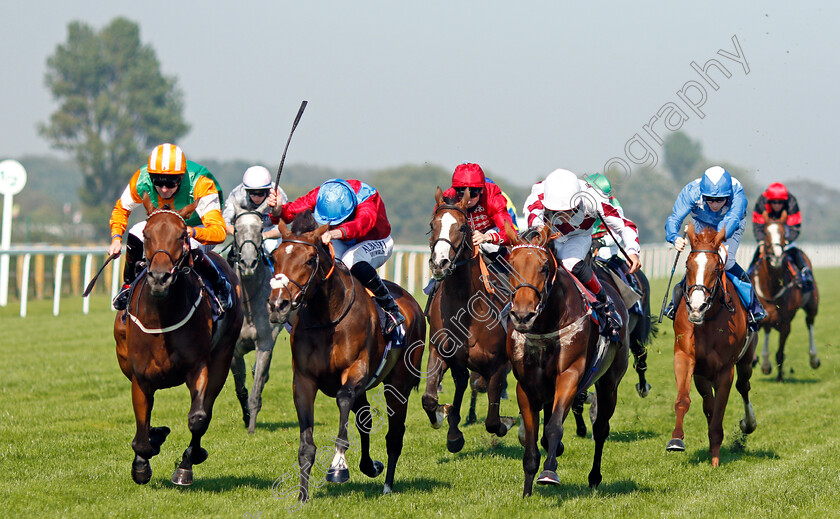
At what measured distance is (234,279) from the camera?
726cm

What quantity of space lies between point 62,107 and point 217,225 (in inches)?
2238

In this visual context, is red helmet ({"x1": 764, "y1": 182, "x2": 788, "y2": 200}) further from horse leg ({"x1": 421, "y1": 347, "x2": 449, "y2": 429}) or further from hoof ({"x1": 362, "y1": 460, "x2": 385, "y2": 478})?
hoof ({"x1": 362, "y1": 460, "x2": 385, "y2": 478})

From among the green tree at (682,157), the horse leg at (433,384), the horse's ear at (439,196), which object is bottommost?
the horse leg at (433,384)

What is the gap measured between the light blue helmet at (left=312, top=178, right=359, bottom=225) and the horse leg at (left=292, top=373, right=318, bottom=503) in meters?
1.15

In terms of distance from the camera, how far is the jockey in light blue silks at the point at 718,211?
8.08 m

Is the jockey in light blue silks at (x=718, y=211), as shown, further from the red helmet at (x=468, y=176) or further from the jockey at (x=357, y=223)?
the jockey at (x=357, y=223)

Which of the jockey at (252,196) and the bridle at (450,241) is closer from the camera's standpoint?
the bridle at (450,241)

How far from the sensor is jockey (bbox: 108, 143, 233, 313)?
6.46m

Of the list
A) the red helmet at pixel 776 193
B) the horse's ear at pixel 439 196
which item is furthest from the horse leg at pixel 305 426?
the red helmet at pixel 776 193

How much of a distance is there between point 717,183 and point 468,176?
2.23 metres

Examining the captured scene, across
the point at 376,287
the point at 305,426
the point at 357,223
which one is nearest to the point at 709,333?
the point at 376,287

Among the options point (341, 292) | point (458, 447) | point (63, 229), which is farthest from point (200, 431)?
point (63, 229)

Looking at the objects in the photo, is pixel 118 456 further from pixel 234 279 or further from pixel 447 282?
pixel 447 282

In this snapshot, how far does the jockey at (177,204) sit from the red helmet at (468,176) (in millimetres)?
1698
